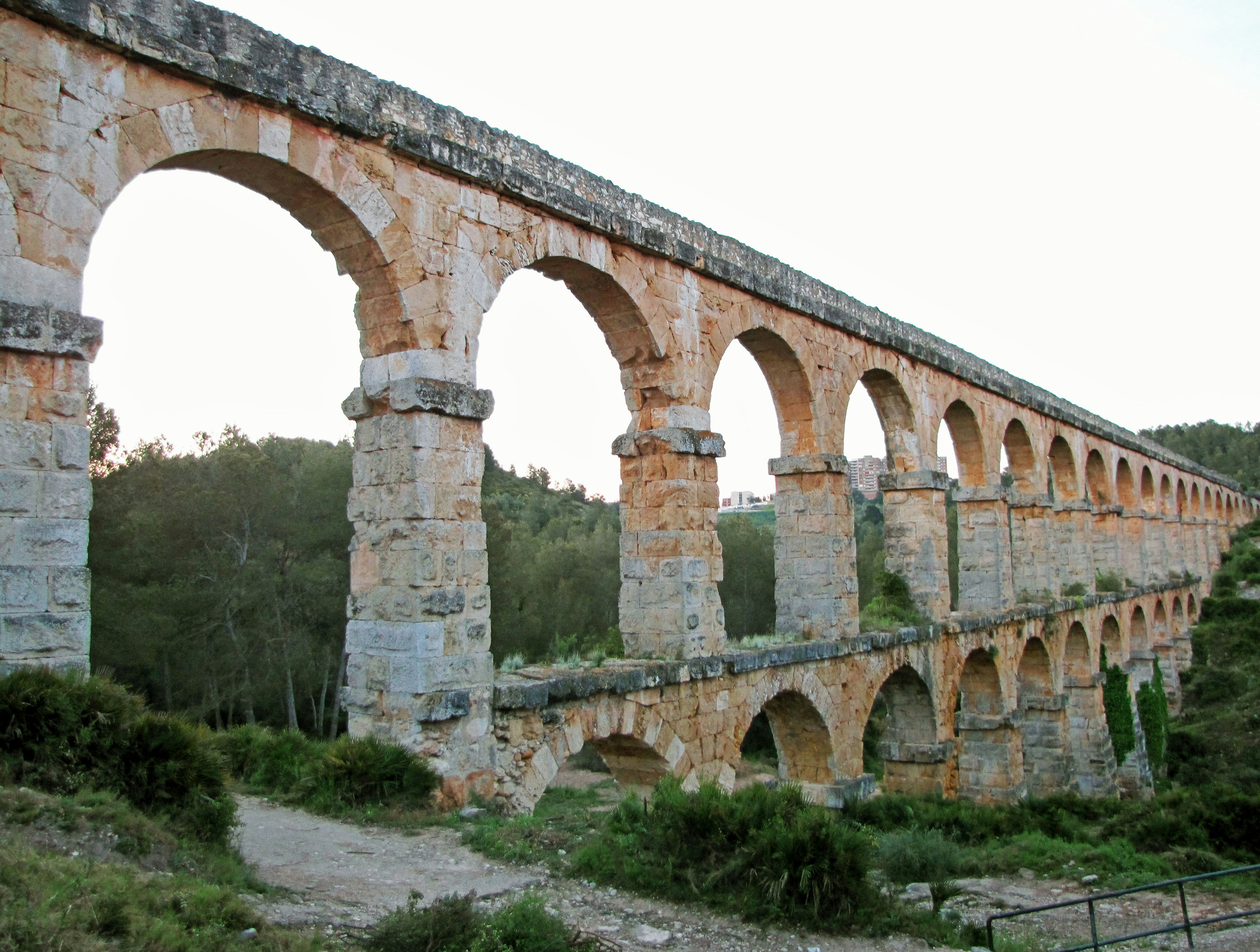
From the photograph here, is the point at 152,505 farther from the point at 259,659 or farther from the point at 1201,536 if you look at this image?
the point at 1201,536

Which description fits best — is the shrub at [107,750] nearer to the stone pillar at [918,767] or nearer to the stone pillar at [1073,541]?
the stone pillar at [918,767]

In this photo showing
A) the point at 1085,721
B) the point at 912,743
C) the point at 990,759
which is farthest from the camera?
the point at 1085,721

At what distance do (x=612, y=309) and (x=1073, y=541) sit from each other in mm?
14827

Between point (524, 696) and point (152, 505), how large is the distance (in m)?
11.8

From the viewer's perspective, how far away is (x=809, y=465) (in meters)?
10.5

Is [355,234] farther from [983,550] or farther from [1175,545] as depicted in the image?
[1175,545]

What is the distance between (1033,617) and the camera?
51.1 ft

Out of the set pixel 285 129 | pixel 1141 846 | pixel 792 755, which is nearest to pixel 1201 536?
pixel 1141 846

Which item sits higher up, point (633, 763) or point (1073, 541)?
point (1073, 541)

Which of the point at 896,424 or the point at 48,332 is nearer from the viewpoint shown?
the point at 48,332

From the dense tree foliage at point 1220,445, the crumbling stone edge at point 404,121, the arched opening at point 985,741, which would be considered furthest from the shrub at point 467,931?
the dense tree foliage at point 1220,445

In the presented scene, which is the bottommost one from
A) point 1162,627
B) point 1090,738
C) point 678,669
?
point 1090,738

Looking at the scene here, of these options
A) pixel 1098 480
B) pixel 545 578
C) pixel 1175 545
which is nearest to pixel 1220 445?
pixel 1175 545

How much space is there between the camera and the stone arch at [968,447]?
14930 mm
